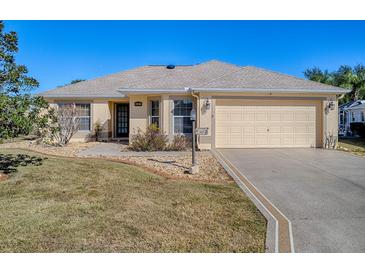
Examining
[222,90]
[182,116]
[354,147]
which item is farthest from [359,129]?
[182,116]

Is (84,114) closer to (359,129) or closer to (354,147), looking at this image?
(354,147)

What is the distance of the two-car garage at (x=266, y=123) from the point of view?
37.1 ft

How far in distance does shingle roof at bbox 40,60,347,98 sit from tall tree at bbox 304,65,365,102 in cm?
2959

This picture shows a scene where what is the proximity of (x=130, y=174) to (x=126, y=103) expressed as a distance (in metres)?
10.3

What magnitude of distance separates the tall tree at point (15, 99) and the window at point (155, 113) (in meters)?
6.57

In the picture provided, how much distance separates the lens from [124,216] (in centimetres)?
363

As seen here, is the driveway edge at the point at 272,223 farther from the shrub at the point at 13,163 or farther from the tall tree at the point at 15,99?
the shrub at the point at 13,163

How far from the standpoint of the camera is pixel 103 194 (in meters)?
4.71

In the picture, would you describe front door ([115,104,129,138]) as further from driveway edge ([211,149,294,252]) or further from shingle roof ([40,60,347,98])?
driveway edge ([211,149,294,252])

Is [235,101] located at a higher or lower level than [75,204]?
higher

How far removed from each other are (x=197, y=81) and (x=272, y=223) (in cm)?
1049

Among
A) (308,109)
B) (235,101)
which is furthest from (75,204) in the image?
(308,109)
